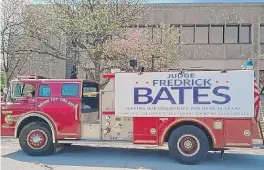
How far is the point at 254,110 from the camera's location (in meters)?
7.80

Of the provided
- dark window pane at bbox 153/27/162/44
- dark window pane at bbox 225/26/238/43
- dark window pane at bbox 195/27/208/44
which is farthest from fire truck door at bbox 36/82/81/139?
dark window pane at bbox 225/26/238/43

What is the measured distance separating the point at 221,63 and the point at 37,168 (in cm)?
2227

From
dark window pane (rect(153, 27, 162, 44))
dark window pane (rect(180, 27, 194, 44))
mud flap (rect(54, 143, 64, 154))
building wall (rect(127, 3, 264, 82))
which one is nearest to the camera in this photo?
mud flap (rect(54, 143, 64, 154))

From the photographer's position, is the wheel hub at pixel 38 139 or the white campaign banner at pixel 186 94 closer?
the white campaign banner at pixel 186 94

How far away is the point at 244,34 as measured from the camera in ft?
91.2

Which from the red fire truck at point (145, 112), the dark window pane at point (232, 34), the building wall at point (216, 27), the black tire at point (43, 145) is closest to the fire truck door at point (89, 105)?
the red fire truck at point (145, 112)

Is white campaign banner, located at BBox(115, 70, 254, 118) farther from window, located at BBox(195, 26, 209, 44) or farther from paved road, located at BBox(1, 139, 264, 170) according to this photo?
window, located at BBox(195, 26, 209, 44)

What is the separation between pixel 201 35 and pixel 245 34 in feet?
12.6

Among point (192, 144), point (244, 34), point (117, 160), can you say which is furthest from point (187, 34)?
point (117, 160)

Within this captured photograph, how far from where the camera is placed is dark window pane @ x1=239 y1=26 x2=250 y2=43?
27750 mm

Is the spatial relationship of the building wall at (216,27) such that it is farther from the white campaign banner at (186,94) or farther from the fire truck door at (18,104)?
the white campaign banner at (186,94)

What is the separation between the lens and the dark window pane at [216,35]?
27.8 metres

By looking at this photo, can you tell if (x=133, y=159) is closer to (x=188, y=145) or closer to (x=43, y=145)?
(x=188, y=145)

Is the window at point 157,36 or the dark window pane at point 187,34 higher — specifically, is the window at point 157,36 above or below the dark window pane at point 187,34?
below
